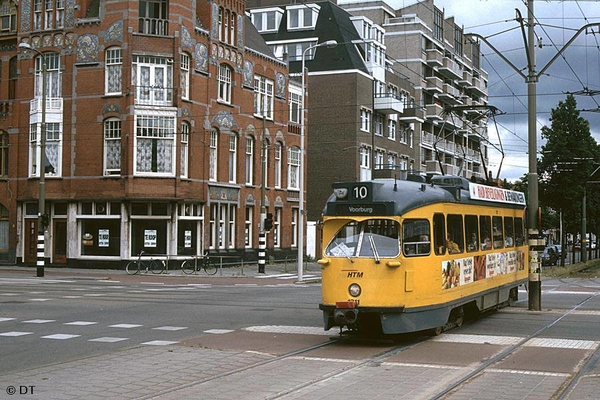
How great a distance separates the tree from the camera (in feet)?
180

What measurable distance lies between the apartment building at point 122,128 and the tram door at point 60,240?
6cm

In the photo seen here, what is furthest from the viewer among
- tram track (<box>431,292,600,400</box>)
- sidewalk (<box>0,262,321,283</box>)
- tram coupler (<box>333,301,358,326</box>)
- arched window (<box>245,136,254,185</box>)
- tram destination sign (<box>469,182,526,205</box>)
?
arched window (<box>245,136,254,185</box>)

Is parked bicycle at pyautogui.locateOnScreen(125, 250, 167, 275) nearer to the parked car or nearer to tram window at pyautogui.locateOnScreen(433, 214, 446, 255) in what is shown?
tram window at pyautogui.locateOnScreen(433, 214, 446, 255)

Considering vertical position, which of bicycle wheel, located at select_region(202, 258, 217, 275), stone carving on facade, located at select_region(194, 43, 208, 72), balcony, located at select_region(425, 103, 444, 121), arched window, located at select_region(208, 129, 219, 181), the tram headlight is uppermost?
balcony, located at select_region(425, 103, 444, 121)

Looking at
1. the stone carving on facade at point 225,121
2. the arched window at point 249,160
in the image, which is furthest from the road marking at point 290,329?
the arched window at point 249,160

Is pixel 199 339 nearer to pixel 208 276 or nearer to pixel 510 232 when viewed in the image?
pixel 510 232

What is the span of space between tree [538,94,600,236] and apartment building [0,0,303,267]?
2124 cm

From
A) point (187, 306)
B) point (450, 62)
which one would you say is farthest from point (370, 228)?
point (450, 62)

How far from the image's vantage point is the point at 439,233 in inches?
591

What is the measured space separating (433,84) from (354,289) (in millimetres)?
66102

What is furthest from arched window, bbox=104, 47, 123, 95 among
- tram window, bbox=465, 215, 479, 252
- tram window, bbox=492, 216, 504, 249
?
tram window, bbox=465, 215, 479, 252

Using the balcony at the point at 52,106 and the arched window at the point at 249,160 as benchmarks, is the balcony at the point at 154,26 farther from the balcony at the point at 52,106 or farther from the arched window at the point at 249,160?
the arched window at the point at 249,160

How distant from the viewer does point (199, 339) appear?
14.8 m

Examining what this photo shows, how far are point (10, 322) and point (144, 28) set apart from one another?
88.4 feet
